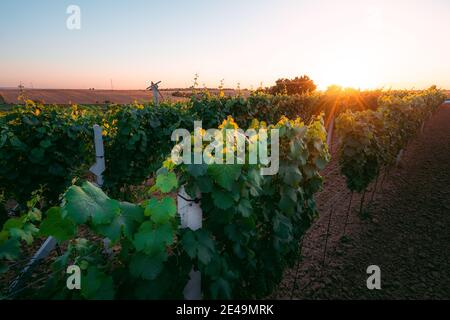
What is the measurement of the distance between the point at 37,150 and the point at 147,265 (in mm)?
3637

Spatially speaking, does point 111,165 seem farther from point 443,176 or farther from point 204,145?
point 443,176

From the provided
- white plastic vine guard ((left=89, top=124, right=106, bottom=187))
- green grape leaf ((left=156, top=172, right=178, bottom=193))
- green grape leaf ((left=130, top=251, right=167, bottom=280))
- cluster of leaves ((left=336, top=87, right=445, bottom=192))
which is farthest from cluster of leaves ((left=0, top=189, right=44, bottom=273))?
cluster of leaves ((left=336, top=87, right=445, bottom=192))

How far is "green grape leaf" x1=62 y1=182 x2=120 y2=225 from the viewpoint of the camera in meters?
1.50

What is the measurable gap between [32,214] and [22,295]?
477mm

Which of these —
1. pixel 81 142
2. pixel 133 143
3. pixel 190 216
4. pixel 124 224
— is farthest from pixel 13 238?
pixel 133 143

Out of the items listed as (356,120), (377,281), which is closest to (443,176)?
(356,120)

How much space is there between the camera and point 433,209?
21.4 feet

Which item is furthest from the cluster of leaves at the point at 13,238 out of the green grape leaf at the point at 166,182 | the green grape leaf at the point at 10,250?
the green grape leaf at the point at 166,182

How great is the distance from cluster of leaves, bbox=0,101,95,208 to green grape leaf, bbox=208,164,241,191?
3.50m

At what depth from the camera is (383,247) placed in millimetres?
5031

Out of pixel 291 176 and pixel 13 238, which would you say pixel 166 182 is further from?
pixel 291 176

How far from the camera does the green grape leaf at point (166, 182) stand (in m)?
1.88
